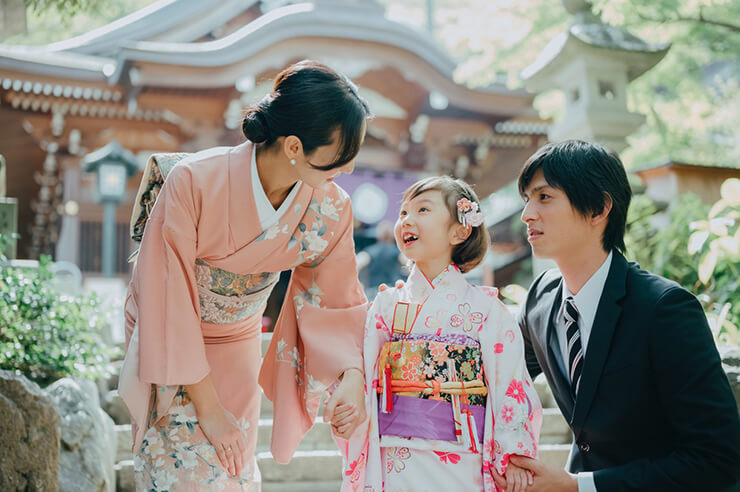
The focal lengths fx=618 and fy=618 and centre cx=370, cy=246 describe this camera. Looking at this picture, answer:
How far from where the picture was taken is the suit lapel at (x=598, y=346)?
217 cm

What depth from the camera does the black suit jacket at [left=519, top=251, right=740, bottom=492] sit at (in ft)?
6.50

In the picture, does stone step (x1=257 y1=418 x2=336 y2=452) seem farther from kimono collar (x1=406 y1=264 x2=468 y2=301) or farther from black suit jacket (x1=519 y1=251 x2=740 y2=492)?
black suit jacket (x1=519 y1=251 x2=740 y2=492)

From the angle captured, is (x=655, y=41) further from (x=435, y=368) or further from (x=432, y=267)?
(x=435, y=368)

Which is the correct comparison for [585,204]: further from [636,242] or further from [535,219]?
[636,242]

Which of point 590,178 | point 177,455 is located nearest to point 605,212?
point 590,178

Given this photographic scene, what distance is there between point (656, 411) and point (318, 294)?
50.9 inches

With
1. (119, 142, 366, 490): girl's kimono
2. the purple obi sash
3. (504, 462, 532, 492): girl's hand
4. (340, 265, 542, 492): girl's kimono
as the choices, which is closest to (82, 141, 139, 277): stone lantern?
(119, 142, 366, 490): girl's kimono

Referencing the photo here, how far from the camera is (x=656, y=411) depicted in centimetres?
215

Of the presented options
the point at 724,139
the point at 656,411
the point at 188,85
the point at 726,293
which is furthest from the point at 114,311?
the point at 724,139

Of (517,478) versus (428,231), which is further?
(428,231)

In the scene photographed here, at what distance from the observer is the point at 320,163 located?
218 centimetres

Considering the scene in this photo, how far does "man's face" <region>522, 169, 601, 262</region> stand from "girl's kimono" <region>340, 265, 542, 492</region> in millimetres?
297

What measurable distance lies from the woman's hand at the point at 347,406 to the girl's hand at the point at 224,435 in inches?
13.1

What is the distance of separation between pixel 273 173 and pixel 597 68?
5551 mm
